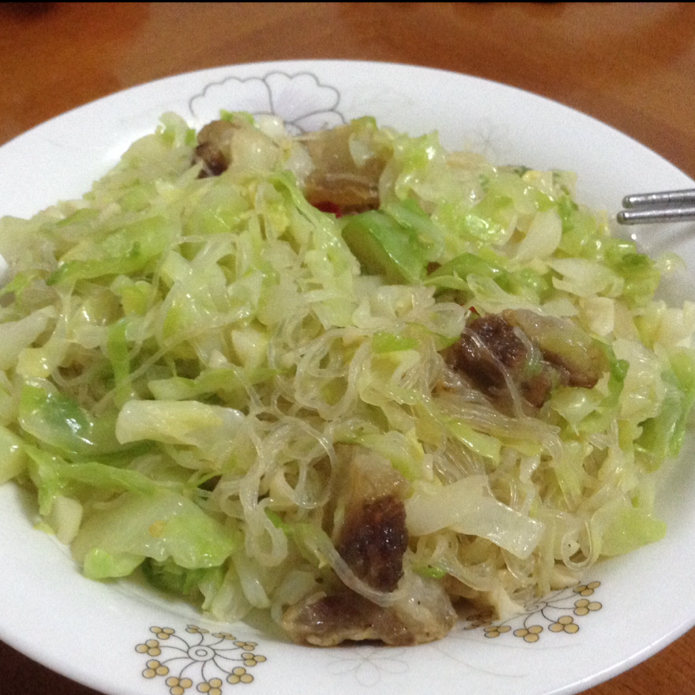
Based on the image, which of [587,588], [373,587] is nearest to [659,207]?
[587,588]

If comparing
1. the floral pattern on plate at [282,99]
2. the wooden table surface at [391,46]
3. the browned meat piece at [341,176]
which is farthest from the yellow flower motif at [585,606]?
the wooden table surface at [391,46]

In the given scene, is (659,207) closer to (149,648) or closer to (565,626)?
(565,626)

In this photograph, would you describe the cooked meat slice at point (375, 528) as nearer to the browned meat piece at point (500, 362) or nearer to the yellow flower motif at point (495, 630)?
the yellow flower motif at point (495, 630)

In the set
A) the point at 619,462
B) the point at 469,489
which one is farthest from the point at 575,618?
the point at 619,462

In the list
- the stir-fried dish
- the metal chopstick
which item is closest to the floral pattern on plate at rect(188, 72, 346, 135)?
the stir-fried dish

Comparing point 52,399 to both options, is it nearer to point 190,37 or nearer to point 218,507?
point 218,507
